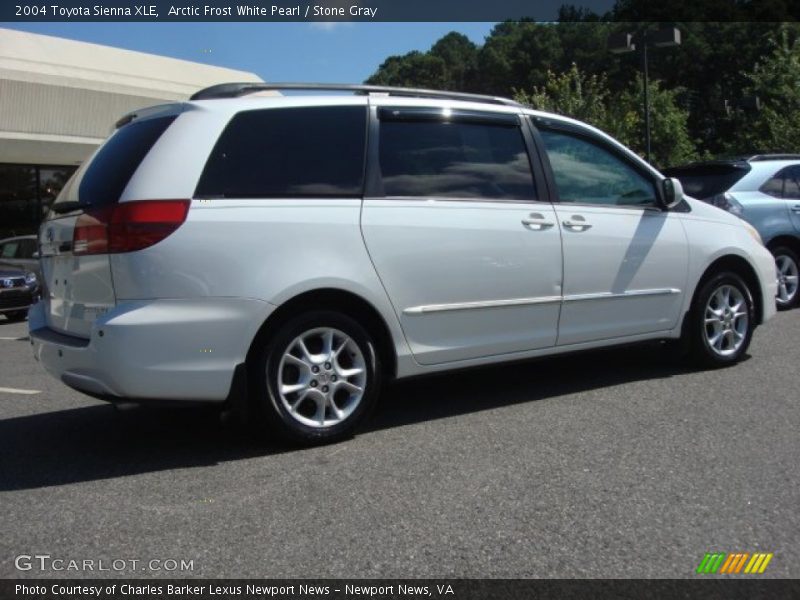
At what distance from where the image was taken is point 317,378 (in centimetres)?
430

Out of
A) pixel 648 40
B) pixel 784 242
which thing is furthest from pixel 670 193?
pixel 648 40

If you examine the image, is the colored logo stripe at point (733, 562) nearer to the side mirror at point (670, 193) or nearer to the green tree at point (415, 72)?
the side mirror at point (670, 193)

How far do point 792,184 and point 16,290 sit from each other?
12.1 meters

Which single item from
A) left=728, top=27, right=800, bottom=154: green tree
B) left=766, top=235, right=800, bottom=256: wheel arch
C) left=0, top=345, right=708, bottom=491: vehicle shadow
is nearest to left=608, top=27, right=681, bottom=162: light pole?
left=728, top=27, right=800, bottom=154: green tree

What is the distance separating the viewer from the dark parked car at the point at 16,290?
13.7m

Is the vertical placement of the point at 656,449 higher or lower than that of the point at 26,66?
lower

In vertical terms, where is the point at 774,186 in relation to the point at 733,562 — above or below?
above

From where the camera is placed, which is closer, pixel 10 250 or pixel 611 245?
pixel 611 245

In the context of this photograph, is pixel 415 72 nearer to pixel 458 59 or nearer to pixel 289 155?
pixel 458 59

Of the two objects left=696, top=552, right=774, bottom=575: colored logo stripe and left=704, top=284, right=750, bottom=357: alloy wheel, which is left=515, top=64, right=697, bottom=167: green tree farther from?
left=696, top=552, right=774, bottom=575: colored logo stripe

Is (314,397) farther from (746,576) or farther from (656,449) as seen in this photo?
(746,576)

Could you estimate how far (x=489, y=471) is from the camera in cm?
386
